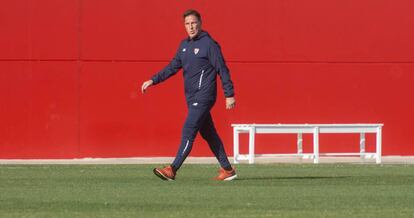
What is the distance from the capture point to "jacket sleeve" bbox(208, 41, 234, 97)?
14.0m

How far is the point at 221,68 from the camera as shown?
Result: 1409 cm

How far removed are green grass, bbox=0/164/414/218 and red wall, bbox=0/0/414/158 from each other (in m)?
5.12

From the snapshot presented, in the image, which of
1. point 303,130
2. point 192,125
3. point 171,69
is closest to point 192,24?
point 171,69

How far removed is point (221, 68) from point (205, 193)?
206 centimetres

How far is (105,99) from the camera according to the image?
74.1ft

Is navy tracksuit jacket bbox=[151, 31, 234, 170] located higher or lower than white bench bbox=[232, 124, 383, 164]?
higher

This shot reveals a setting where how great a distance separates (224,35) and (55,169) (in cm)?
618

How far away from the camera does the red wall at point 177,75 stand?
22312mm

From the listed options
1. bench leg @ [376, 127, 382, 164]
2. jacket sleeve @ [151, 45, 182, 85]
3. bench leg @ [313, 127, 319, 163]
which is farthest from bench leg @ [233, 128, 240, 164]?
jacket sleeve @ [151, 45, 182, 85]

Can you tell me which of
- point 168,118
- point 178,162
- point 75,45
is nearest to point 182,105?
point 168,118

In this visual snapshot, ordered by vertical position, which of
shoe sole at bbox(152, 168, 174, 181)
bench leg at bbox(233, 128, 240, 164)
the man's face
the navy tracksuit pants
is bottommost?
bench leg at bbox(233, 128, 240, 164)

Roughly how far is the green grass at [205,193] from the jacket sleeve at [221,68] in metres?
1.06

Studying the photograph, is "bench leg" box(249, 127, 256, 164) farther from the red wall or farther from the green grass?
the green grass

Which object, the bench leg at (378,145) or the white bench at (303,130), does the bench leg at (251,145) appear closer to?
the white bench at (303,130)
